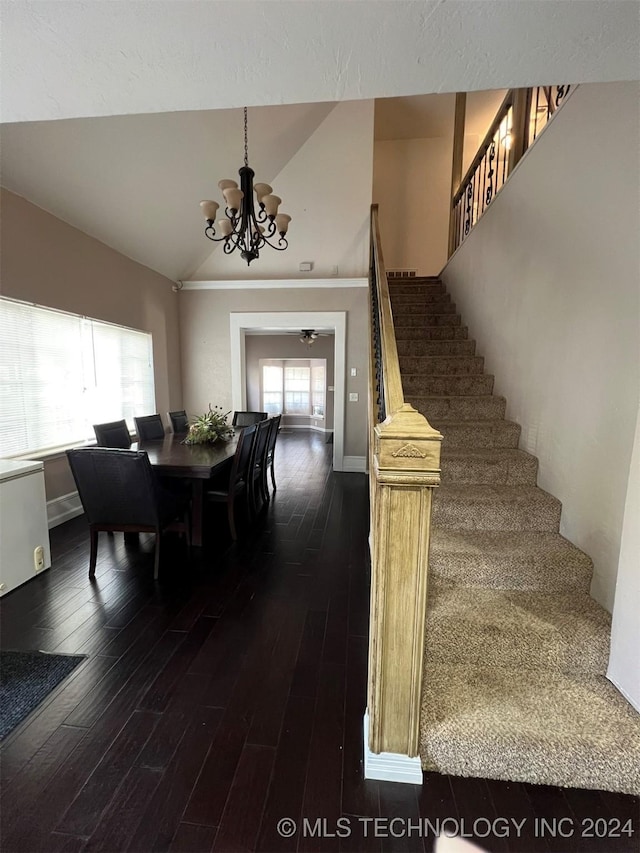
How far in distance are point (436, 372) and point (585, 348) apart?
151 centimetres

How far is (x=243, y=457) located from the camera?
336cm

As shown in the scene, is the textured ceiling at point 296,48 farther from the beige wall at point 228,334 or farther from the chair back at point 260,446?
the beige wall at point 228,334

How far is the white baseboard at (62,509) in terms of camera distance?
3.47m

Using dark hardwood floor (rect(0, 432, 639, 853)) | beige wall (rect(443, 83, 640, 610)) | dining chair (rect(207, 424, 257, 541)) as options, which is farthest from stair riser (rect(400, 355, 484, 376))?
dark hardwood floor (rect(0, 432, 639, 853))

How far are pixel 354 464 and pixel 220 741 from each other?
4260mm

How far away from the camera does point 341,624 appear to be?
216 centimetres

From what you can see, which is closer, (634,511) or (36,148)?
(634,511)

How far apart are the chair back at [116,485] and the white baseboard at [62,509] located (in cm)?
121

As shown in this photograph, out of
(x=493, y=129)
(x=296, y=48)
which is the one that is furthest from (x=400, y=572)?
(x=493, y=129)

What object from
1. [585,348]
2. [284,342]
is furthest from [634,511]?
[284,342]

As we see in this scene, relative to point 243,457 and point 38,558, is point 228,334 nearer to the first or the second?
point 243,457

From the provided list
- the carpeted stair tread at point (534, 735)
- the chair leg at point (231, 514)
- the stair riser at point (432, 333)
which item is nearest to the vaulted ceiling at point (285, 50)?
the carpeted stair tread at point (534, 735)

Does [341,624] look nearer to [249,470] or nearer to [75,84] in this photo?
[249,470]

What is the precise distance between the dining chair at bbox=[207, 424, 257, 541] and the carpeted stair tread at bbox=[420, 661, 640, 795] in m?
2.15
